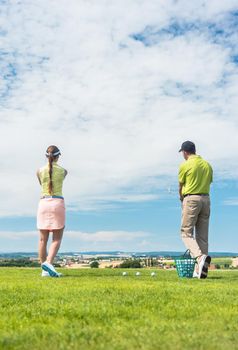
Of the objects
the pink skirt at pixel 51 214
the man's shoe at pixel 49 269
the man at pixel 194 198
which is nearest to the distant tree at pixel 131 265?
the man at pixel 194 198

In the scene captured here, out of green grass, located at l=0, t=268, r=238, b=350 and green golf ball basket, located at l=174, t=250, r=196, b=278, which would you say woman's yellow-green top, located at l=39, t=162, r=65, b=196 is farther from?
green grass, located at l=0, t=268, r=238, b=350

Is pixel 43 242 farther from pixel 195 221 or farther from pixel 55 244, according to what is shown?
pixel 195 221

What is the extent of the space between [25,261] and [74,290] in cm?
1238

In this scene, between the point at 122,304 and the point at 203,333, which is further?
the point at 122,304

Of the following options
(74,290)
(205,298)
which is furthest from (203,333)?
(74,290)

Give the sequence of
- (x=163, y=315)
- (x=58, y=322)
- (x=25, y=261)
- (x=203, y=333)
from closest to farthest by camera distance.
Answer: (x=203, y=333), (x=58, y=322), (x=163, y=315), (x=25, y=261)

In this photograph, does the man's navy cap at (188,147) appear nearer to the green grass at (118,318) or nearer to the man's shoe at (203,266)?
the man's shoe at (203,266)

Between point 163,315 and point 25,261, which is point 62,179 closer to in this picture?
point 163,315

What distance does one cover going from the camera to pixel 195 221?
1068 cm

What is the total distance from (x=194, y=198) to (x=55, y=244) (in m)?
3.03

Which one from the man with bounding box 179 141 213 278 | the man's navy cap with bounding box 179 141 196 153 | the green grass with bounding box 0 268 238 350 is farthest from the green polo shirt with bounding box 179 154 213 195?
the green grass with bounding box 0 268 238 350

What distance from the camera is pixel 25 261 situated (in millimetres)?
18500

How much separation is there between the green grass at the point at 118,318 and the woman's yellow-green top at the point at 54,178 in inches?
159

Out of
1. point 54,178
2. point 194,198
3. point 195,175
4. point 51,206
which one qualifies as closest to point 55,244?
A: point 51,206
